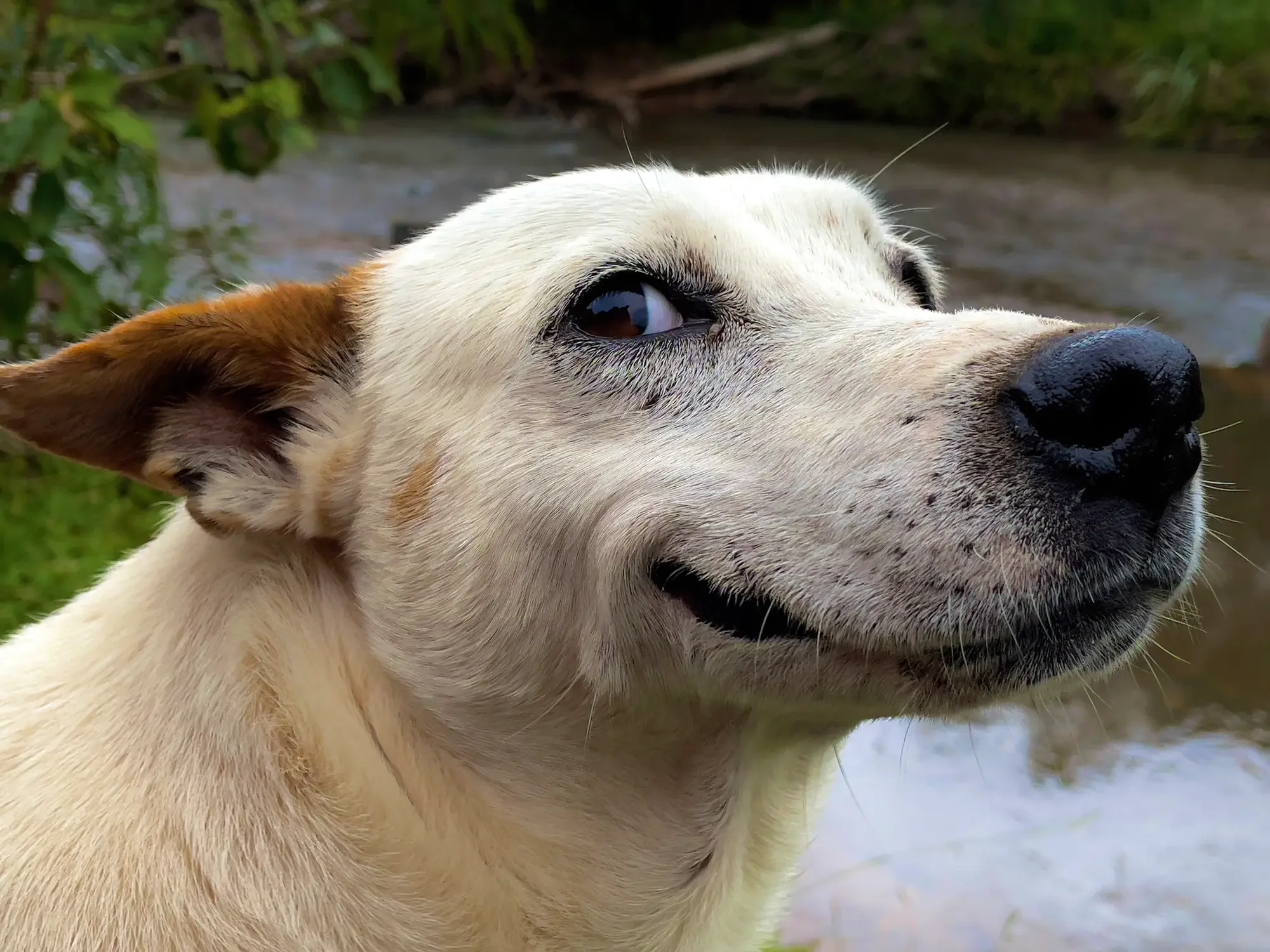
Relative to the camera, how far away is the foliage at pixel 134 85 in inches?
126

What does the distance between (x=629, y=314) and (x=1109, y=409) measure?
2.62 ft

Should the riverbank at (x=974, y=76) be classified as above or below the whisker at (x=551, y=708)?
below

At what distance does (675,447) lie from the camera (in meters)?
1.72

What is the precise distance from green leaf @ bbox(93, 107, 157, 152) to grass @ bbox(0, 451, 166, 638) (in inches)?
58.8

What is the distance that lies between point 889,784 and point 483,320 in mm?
2255

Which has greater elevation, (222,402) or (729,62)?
(222,402)

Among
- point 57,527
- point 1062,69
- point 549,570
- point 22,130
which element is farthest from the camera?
point 1062,69

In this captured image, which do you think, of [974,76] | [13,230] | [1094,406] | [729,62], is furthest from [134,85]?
[974,76]

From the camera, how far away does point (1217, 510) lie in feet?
15.6

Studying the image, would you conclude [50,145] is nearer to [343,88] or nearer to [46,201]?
[46,201]

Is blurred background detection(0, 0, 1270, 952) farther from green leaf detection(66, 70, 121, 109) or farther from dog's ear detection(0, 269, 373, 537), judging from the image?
dog's ear detection(0, 269, 373, 537)

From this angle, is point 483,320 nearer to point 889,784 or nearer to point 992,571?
point 992,571

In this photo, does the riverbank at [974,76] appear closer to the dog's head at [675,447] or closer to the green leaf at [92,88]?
the green leaf at [92,88]

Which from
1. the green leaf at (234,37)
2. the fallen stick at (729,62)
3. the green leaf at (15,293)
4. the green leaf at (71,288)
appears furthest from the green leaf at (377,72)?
the fallen stick at (729,62)
